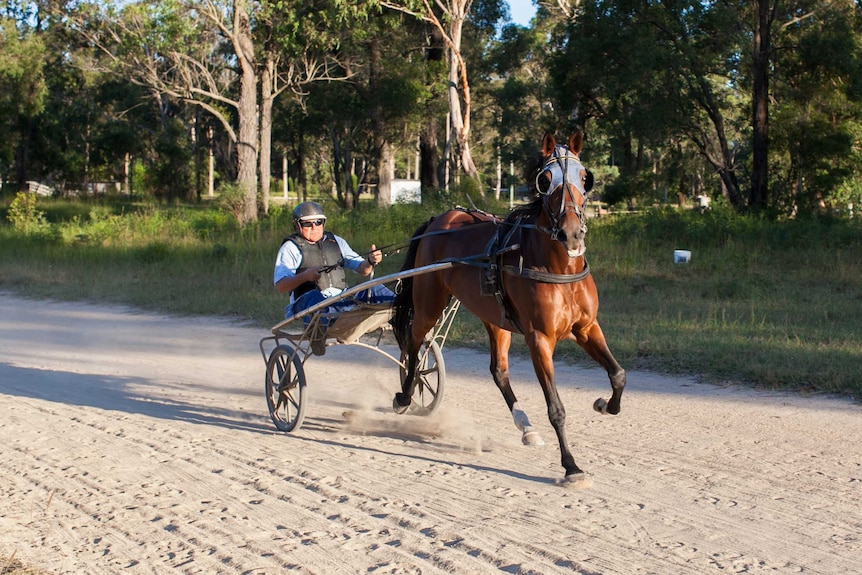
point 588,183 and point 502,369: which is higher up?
point 588,183

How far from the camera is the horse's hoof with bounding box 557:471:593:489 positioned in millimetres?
5312

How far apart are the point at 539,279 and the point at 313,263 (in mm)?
2456

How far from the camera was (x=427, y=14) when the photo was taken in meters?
26.1

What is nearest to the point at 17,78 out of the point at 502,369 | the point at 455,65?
the point at 455,65

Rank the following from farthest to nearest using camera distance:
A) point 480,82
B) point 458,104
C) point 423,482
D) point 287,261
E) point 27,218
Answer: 1. point 480,82
2. point 27,218
3. point 458,104
4. point 287,261
5. point 423,482

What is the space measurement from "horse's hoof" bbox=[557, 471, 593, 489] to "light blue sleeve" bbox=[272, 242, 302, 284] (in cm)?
296

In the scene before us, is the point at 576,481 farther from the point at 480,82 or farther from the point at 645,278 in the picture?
the point at 480,82

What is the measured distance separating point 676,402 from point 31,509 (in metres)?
4.92

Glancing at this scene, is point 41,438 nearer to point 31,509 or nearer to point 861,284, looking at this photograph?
point 31,509

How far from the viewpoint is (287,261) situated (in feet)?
24.2

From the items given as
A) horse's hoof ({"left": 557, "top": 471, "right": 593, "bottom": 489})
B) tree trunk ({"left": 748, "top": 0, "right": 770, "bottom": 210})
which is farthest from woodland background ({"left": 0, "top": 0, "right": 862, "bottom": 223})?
horse's hoof ({"left": 557, "top": 471, "right": 593, "bottom": 489})

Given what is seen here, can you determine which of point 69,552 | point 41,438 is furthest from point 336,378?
point 69,552

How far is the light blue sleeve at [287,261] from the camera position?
7332 mm

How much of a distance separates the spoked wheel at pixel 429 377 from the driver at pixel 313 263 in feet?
1.77
